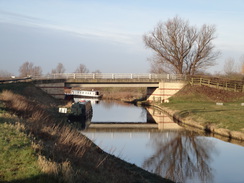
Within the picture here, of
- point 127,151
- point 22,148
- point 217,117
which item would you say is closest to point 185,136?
point 217,117

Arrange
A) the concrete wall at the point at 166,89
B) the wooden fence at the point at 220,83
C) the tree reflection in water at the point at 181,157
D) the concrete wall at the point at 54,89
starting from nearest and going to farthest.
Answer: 1. the tree reflection in water at the point at 181,157
2. the concrete wall at the point at 54,89
3. the wooden fence at the point at 220,83
4. the concrete wall at the point at 166,89

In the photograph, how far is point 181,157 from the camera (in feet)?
55.7

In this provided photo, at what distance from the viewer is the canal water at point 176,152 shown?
45.4 ft

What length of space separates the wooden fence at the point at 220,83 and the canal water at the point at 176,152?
70.1 feet

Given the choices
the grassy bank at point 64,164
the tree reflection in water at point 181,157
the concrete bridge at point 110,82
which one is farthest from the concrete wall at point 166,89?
the grassy bank at point 64,164

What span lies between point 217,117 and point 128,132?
6.97 meters

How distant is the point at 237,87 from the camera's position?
153 feet

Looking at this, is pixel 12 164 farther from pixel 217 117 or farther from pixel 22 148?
pixel 217 117

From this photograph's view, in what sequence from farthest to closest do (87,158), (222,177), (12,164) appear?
(222,177) < (87,158) < (12,164)

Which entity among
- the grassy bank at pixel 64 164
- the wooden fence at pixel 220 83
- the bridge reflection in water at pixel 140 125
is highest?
the wooden fence at pixel 220 83

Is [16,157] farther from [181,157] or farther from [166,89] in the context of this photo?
[166,89]

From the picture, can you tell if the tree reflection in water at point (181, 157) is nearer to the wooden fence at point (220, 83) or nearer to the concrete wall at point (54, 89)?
the concrete wall at point (54, 89)

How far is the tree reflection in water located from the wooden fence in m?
24.9

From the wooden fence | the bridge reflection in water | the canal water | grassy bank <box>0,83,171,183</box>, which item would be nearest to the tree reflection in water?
the canal water
